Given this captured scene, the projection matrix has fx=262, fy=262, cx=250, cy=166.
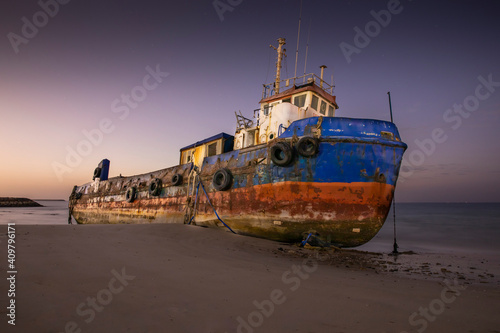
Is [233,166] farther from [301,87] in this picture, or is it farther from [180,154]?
[180,154]

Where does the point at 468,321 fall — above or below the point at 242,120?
below

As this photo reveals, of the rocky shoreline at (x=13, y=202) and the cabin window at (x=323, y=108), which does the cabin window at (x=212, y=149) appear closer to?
the cabin window at (x=323, y=108)

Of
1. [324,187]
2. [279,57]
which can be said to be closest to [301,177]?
[324,187]

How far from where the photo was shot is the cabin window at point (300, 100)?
33.9ft

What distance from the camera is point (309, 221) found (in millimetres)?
7473

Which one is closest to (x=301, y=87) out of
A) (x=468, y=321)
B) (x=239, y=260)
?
(x=239, y=260)

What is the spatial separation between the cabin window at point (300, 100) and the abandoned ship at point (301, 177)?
0.04 meters

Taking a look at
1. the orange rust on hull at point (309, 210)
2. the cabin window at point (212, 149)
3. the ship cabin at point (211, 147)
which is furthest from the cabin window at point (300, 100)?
the cabin window at point (212, 149)

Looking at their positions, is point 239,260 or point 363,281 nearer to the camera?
point 363,281

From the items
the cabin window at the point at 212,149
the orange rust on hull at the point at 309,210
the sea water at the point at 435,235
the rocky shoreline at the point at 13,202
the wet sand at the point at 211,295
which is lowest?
the rocky shoreline at the point at 13,202

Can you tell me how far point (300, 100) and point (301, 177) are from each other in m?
4.05

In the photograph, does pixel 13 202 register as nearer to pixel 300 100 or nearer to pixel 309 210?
pixel 300 100

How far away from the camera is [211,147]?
40.6ft

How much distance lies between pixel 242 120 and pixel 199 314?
9.67m
